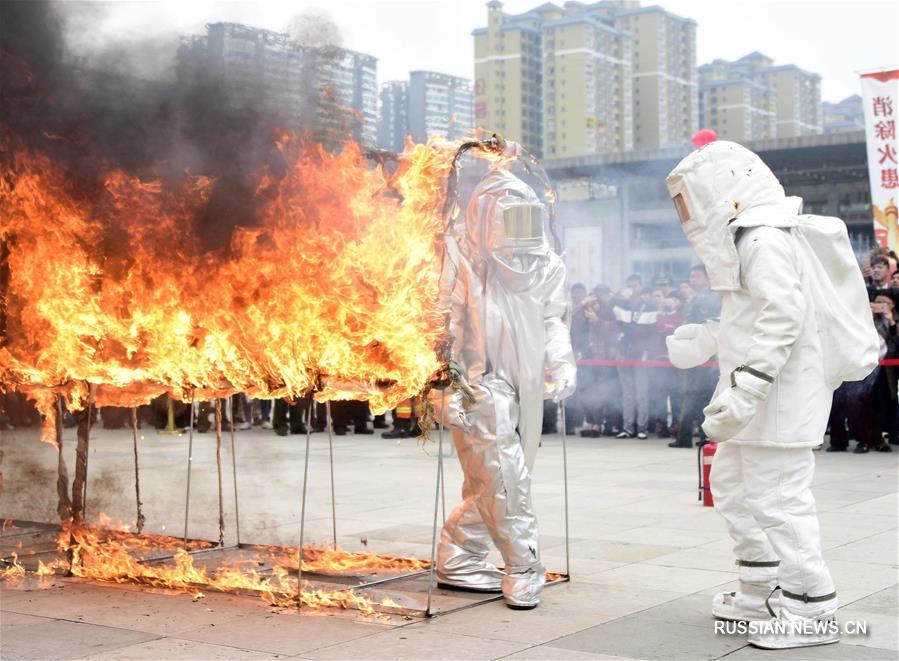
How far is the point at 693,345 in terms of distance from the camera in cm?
523

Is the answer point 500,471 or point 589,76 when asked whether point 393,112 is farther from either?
point 589,76

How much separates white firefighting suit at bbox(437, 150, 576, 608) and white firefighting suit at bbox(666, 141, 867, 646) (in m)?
0.83

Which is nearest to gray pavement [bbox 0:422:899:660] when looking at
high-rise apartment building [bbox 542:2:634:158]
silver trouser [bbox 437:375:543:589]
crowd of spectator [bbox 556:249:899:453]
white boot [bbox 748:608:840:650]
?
white boot [bbox 748:608:840:650]

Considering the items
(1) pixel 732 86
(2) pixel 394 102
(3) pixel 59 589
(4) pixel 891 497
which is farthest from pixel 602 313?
(1) pixel 732 86

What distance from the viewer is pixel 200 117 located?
642cm

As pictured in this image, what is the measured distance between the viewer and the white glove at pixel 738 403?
14.9ft

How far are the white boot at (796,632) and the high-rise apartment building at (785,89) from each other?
2105 inches

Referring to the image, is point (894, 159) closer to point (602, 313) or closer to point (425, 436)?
point (602, 313)

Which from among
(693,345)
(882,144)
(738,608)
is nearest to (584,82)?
(882,144)

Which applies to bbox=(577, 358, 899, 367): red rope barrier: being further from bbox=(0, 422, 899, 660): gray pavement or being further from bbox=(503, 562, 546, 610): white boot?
bbox=(503, 562, 546, 610): white boot

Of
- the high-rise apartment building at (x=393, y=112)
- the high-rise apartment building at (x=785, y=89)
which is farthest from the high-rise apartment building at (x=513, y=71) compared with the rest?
the high-rise apartment building at (x=393, y=112)

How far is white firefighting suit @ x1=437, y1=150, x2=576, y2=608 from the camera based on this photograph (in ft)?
17.7

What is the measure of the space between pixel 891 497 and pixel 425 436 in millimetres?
4585

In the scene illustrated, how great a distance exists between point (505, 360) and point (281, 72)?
2166 millimetres
